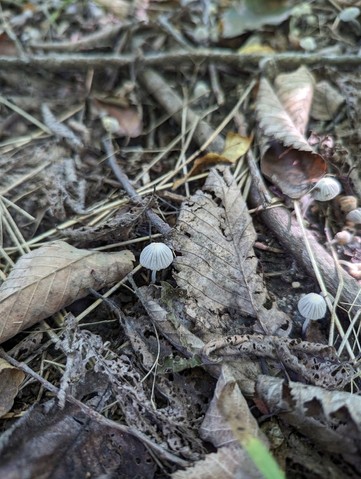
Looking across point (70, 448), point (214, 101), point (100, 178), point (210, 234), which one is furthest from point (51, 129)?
point (70, 448)

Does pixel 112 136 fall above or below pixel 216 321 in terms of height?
above

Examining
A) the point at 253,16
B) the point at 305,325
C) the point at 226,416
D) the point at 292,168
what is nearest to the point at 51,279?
the point at 226,416

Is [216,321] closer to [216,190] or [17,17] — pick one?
[216,190]

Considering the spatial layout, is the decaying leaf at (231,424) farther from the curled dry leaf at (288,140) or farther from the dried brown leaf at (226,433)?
the curled dry leaf at (288,140)

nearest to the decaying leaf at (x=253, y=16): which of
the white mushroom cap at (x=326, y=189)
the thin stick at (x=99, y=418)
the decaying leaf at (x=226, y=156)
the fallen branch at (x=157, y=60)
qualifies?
the fallen branch at (x=157, y=60)

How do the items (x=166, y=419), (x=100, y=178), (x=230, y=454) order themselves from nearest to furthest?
(x=230, y=454), (x=166, y=419), (x=100, y=178)

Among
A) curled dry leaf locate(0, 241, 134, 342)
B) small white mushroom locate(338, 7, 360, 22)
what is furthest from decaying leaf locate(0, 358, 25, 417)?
small white mushroom locate(338, 7, 360, 22)

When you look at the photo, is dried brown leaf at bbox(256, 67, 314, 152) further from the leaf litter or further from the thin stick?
the thin stick
